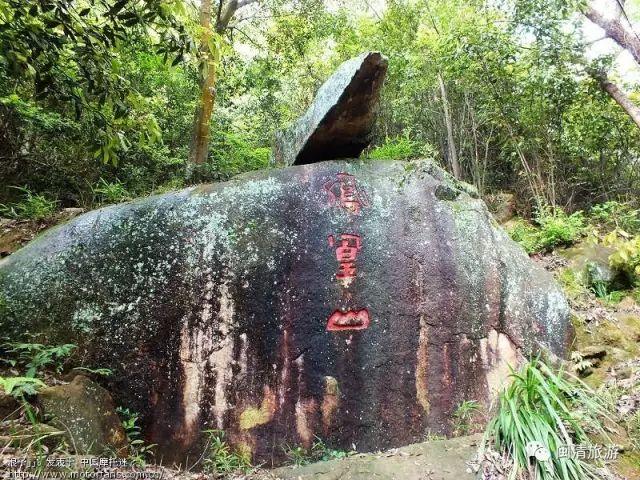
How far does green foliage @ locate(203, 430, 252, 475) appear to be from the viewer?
434 centimetres

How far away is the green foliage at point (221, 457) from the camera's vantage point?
4343mm

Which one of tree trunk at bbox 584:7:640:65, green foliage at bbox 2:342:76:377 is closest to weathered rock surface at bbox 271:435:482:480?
green foliage at bbox 2:342:76:377

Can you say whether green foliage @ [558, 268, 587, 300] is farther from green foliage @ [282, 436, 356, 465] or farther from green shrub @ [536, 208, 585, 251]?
green foliage @ [282, 436, 356, 465]

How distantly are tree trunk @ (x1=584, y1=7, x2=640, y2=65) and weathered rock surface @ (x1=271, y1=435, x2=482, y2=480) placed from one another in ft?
19.9

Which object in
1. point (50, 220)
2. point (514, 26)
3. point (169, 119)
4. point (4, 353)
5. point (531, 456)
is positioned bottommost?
point (531, 456)

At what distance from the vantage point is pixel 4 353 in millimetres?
4285

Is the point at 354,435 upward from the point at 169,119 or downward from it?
downward

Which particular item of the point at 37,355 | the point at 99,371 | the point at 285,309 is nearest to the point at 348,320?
the point at 285,309

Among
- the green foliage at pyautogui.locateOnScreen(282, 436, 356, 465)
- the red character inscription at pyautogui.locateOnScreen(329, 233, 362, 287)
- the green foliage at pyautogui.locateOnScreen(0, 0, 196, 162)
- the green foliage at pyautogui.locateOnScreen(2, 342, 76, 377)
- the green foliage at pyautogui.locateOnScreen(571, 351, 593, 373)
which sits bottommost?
the green foliage at pyautogui.locateOnScreen(282, 436, 356, 465)

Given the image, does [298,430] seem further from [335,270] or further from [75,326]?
[75,326]

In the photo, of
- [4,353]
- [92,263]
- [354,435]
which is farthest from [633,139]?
[4,353]

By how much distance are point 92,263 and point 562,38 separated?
299 inches

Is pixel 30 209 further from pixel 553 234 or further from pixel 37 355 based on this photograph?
pixel 553 234

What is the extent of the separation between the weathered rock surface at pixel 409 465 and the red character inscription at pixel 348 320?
1231mm
